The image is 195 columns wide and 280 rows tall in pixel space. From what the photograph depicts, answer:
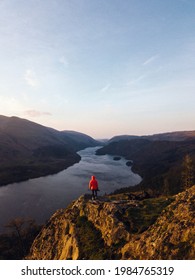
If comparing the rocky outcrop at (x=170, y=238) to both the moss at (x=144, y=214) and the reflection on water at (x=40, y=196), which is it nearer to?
the moss at (x=144, y=214)

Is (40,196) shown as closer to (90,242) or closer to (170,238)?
(90,242)

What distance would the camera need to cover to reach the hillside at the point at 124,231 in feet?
59.0

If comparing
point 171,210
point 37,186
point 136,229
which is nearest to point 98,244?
point 136,229

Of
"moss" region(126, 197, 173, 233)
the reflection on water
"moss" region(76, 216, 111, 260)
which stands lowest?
the reflection on water

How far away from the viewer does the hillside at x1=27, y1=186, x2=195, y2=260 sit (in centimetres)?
1797

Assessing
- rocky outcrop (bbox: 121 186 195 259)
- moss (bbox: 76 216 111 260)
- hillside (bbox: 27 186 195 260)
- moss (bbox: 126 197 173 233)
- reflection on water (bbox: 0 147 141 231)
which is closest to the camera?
rocky outcrop (bbox: 121 186 195 259)

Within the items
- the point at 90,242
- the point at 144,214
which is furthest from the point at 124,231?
the point at 90,242

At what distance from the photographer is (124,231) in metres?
22.8

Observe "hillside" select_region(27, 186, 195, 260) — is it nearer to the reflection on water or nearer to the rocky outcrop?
the rocky outcrop

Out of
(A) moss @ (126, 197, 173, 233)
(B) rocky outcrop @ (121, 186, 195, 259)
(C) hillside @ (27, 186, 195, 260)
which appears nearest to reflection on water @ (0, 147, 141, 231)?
(C) hillside @ (27, 186, 195, 260)

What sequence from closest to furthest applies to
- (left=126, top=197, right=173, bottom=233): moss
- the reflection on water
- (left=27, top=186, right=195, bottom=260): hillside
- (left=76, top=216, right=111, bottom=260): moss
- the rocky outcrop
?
the rocky outcrop
(left=27, top=186, right=195, bottom=260): hillside
(left=76, top=216, right=111, bottom=260): moss
(left=126, top=197, right=173, bottom=233): moss
the reflection on water

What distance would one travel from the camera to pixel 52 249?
31.6 metres
